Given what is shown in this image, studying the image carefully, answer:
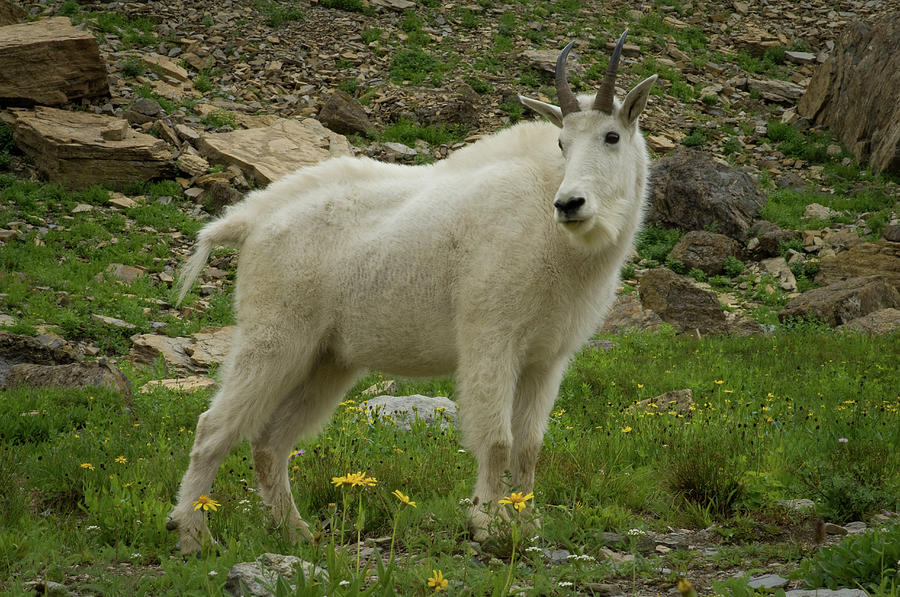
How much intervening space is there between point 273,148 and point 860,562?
16.9 meters

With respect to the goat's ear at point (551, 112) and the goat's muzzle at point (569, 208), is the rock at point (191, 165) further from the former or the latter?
the goat's muzzle at point (569, 208)

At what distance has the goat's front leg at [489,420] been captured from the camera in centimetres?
510

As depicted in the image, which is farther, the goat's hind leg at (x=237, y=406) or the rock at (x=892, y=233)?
the rock at (x=892, y=233)

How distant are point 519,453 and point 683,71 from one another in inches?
946

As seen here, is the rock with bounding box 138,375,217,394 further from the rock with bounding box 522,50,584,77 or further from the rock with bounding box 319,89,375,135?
the rock with bounding box 522,50,584,77

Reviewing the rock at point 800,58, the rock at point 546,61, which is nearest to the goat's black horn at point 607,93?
the rock at point 546,61

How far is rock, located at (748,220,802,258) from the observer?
18016mm

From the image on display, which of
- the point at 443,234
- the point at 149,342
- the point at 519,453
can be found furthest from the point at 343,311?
the point at 149,342

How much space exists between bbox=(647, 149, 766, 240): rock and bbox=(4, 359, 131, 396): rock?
13515 mm

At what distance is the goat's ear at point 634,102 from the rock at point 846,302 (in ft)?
31.6

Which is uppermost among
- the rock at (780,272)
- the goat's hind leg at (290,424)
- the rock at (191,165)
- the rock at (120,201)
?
the goat's hind leg at (290,424)

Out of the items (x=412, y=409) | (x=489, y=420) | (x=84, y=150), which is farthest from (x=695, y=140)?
(x=489, y=420)

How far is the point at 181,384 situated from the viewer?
9.80 meters

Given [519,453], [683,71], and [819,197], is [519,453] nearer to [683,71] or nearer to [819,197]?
[819,197]
